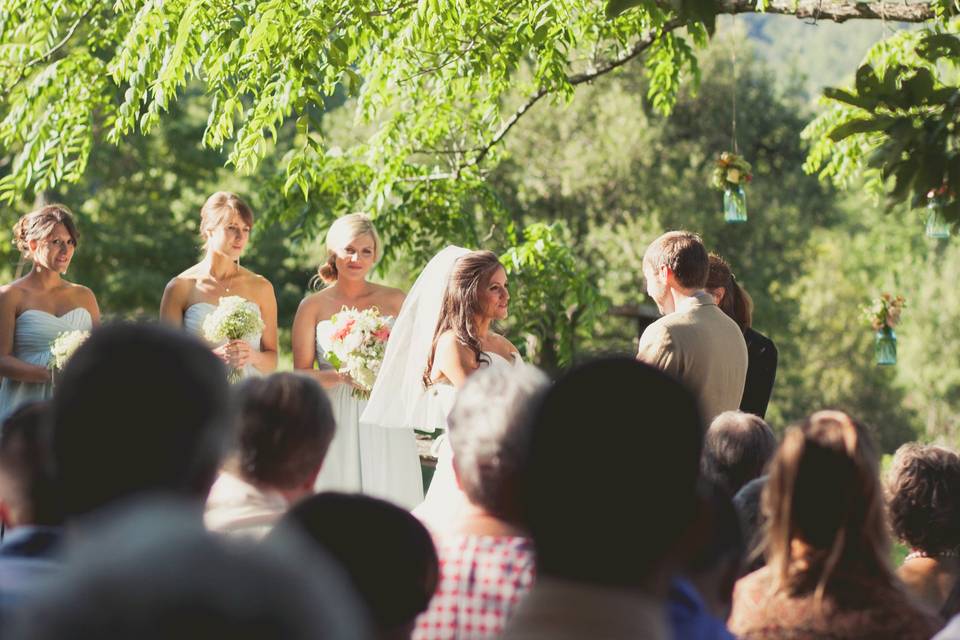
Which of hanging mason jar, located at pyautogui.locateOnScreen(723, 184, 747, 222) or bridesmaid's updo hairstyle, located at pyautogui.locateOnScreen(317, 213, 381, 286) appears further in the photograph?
hanging mason jar, located at pyautogui.locateOnScreen(723, 184, 747, 222)

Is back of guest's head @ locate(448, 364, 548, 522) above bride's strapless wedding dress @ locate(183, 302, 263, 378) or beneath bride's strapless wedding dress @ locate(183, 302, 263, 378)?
above

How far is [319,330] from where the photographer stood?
24.2 ft

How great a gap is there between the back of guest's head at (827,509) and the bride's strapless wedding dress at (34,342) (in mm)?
5510

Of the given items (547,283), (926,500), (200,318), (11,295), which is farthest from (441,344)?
(547,283)

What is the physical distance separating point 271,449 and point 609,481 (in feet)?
4.18

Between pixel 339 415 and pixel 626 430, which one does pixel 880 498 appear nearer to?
pixel 626 430

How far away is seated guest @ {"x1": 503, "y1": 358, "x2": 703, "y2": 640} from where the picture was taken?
6.14 feet

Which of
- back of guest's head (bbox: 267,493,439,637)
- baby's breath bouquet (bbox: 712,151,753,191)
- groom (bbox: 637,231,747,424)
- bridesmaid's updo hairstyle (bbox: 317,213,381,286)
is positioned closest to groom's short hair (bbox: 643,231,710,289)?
groom (bbox: 637,231,747,424)

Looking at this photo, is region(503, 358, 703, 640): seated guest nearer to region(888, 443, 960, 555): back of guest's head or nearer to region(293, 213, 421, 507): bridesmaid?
region(888, 443, 960, 555): back of guest's head

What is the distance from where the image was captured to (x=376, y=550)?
87.0 inches

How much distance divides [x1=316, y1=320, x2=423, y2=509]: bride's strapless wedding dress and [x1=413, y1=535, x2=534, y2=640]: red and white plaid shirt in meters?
4.78

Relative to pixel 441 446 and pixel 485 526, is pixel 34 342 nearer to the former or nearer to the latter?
pixel 441 446

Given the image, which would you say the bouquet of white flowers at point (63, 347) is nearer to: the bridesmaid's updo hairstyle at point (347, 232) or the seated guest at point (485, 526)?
the bridesmaid's updo hairstyle at point (347, 232)

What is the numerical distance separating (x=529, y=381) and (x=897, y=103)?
1351 millimetres
